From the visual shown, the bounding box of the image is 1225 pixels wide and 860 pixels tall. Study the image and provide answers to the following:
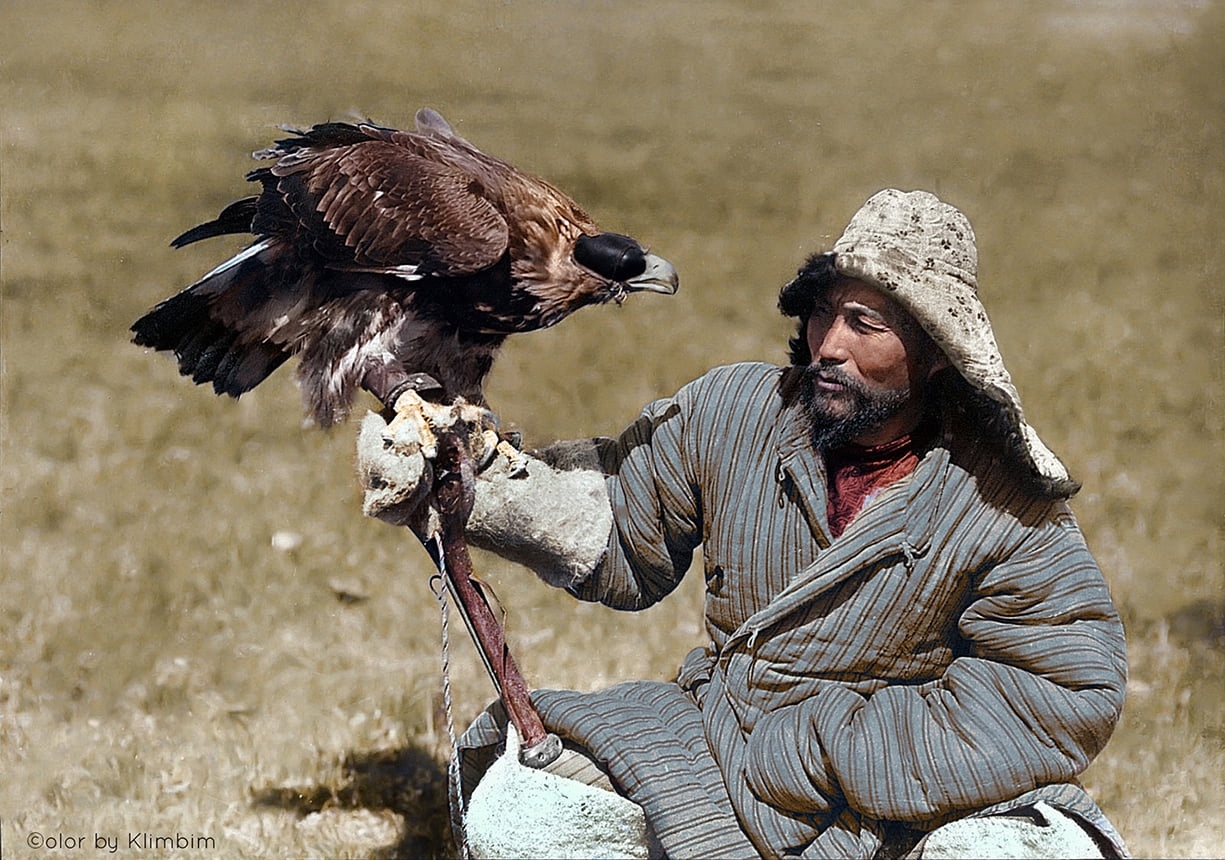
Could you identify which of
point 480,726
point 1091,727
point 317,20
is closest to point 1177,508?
point 1091,727

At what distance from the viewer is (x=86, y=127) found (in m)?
2.94

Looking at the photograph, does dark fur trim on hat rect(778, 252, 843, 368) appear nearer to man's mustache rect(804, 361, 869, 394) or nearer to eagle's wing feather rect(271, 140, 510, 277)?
man's mustache rect(804, 361, 869, 394)

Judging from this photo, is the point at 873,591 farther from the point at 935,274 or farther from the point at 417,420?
the point at 417,420

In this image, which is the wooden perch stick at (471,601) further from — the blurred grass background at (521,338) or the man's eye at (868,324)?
the blurred grass background at (521,338)

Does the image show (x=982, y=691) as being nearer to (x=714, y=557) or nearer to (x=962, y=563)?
(x=962, y=563)

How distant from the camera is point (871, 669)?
1748 millimetres

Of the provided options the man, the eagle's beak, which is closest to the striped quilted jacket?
the man

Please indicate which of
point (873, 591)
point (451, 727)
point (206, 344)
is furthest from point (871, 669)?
point (206, 344)

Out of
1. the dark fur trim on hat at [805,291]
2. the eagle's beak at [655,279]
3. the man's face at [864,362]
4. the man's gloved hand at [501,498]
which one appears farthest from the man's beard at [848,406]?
the man's gloved hand at [501,498]

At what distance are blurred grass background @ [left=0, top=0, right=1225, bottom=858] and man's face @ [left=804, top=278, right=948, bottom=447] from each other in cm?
89

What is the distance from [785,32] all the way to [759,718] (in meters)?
1.77

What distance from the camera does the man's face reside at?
1.66m

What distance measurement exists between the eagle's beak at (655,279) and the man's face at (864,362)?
21cm

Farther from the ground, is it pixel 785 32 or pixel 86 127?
pixel 785 32
